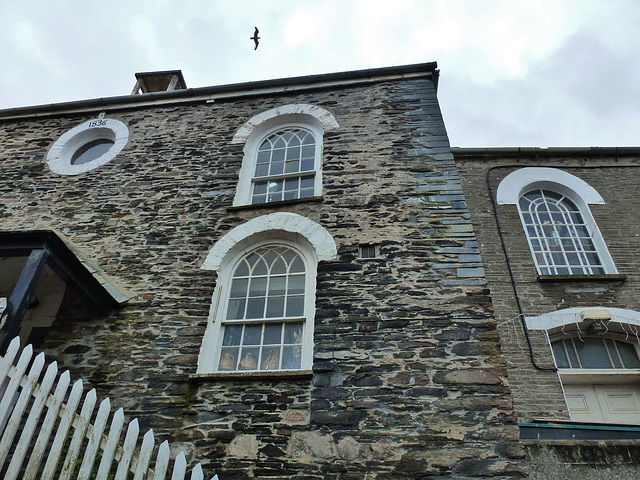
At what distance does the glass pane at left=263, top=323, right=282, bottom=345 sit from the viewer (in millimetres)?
5543

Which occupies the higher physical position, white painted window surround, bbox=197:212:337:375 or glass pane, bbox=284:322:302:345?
white painted window surround, bbox=197:212:337:375

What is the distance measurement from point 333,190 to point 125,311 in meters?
3.40

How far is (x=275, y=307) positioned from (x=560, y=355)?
4.61m

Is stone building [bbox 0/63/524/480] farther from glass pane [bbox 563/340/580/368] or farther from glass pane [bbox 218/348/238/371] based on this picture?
glass pane [bbox 563/340/580/368]

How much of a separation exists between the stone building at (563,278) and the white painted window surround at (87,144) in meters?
6.75

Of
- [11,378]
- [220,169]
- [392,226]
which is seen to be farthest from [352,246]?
[11,378]

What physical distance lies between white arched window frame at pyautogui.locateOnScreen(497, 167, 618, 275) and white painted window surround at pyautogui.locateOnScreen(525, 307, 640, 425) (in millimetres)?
988

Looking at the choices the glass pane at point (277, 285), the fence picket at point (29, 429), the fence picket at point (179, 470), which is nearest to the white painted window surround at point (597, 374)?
the glass pane at point (277, 285)

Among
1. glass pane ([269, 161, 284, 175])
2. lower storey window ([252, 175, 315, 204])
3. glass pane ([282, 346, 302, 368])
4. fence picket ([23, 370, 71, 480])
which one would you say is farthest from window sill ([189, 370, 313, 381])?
glass pane ([269, 161, 284, 175])

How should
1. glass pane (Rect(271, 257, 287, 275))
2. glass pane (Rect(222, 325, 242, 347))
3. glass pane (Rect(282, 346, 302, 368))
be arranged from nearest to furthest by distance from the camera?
glass pane (Rect(282, 346, 302, 368)) < glass pane (Rect(222, 325, 242, 347)) < glass pane (Rect(271, 257, 287, 275))

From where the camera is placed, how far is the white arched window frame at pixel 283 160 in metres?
7.34

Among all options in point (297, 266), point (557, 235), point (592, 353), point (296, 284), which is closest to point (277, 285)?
point (296, 284)

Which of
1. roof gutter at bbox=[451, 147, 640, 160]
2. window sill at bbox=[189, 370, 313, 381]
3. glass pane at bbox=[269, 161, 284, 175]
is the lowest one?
window sill at bbox=[189, 370, 313, 381]

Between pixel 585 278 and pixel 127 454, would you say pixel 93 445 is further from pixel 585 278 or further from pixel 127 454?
pixel 585 278
